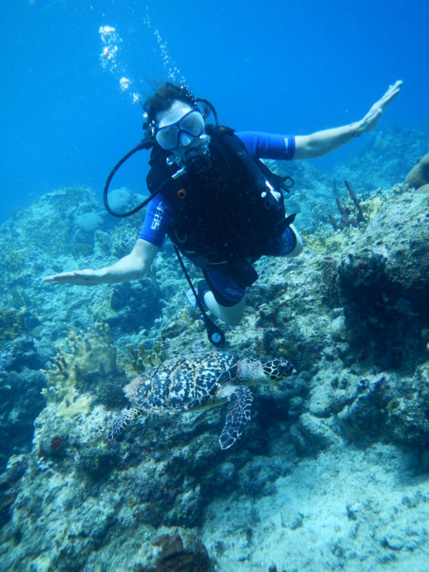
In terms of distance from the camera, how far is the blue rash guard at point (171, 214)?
320 cm

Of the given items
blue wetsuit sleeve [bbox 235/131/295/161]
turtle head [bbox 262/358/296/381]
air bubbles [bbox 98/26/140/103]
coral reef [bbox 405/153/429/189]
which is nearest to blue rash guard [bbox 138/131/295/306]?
blue wetsuit sleeve [bbox 235/131/295/161]

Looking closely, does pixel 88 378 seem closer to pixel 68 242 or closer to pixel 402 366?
pixel 402 366

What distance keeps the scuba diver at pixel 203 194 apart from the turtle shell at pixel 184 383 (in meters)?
1.19

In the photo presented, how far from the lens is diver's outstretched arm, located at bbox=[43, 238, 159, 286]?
2.76 m

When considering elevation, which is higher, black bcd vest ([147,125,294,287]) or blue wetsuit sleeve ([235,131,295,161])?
blue wetsuit sleeve ([235,131,295,161])

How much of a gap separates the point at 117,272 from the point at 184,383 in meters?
1.70

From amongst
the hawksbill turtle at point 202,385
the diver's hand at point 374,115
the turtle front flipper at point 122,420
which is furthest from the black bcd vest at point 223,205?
the turtle front flipper at point 122,420

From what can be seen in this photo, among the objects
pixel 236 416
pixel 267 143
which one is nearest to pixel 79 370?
pixel 236 416

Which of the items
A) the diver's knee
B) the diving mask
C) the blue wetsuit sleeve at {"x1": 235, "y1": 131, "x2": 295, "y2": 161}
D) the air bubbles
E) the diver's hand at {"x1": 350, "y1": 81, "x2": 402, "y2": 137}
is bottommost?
the diver's knee

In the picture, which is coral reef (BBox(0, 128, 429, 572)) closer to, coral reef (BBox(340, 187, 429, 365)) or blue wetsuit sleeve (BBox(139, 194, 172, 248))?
coral reef (BBox(340, 187, 429, 365))

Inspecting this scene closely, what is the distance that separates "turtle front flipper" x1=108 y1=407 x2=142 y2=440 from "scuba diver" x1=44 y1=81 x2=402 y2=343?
1.88m

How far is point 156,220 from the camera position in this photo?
3.19m

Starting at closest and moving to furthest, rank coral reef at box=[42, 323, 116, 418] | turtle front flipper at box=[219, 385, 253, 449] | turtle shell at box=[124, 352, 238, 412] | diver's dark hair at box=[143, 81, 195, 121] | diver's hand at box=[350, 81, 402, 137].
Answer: turtle front flipper at box=[219, 385, 253, 449]
diver's dark hair at box=[143, 81, 195, 121]
diver's hand at box=[350, 81, 402, 137]
turtle shell at box=[124, 352, 238, 412]
coral reef at box=[42, 323, 116, 418]

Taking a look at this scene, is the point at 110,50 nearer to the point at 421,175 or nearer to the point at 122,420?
the point at 421,175
